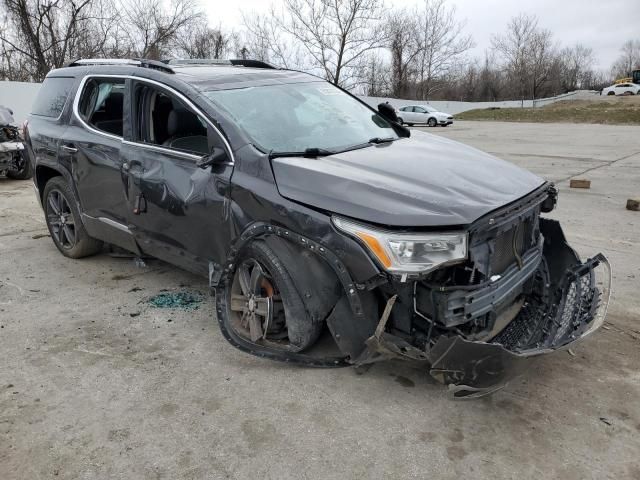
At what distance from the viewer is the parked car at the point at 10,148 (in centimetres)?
1043

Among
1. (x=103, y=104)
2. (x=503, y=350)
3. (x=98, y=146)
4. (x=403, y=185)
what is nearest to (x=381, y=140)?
(x=403, y=185)

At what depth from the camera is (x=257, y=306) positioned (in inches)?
134

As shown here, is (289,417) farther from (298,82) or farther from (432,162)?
(298,82)

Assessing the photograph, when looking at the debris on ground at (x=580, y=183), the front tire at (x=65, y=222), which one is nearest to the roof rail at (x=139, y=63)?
the front tire at (x=65, y=222)

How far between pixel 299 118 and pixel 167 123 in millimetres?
A: 1003

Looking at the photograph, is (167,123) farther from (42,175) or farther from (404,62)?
(404,62)

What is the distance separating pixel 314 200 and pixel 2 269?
3.84m

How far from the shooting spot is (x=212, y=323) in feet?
13.1

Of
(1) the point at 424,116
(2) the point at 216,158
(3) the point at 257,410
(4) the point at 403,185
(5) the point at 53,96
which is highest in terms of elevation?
(1) the point at 424,116

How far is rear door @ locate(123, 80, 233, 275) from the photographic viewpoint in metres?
3.51

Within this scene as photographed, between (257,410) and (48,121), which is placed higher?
(48,121)

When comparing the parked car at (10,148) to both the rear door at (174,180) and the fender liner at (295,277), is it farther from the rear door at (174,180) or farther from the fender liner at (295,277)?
the fender liner at (295,277)

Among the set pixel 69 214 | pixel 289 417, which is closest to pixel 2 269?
pixel 69 214

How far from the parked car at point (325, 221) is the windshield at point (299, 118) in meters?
0.02
